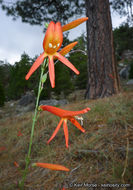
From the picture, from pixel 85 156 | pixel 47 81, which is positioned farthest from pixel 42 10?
pixel 85 156

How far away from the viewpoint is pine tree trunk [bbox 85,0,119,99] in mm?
3408

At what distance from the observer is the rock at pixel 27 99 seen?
5525 mm

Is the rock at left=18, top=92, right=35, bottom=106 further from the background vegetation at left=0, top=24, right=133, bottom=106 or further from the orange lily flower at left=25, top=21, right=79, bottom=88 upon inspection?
the orange lily flower at left=25, top=21, right=79, bottom=88

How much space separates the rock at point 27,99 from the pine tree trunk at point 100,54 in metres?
2.84

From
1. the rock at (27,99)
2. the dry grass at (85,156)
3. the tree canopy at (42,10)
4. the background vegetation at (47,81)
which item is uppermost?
the tree canopy at (42,10)

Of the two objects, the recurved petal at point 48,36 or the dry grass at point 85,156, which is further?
the dry grass at point 85,156

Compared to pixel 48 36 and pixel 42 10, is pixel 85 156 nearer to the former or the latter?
pixel 48 36

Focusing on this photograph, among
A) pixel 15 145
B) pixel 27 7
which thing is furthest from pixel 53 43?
pixel 27 7

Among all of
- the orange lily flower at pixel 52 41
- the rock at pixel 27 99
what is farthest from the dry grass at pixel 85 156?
the rock at pixel 27 99

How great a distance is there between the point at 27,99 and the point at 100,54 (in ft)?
11.1

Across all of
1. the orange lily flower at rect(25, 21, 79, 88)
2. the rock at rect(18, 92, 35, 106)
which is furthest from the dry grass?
the rock at rect(18, 92, 35, 106)

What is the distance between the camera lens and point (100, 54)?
3.47 m

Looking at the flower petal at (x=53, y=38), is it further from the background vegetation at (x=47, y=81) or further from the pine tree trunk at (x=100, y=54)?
the pine tree trunk at (x=100, y=54)

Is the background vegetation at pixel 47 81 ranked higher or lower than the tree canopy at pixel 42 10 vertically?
lower
